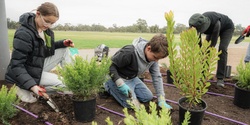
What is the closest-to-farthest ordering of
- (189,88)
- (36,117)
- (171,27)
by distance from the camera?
(171,27) < (189,88) < (36,117)

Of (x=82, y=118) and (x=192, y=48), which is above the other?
(x=192, y=48)

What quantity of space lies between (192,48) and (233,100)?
198 centimetres

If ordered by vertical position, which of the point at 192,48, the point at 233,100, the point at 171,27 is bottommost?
the point at 233,100

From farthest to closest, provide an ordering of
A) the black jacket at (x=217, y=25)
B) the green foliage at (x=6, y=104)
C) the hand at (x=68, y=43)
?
the black jacket at (x=217, y=25) → the hand at (x=68, y=43) → the green foliage at (x=6, y=104)

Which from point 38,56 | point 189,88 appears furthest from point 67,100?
point 189,88

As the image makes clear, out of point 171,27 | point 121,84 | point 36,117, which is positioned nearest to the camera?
point 171,27

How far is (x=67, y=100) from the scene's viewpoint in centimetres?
297

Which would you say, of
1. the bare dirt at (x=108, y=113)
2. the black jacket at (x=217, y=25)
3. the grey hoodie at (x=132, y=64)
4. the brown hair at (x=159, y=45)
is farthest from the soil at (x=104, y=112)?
the black jacket at (x=217, y=25)

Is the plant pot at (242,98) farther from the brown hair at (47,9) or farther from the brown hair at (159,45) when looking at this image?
the brown hair at (47,9)

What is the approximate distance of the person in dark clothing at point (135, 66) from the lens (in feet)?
8.74

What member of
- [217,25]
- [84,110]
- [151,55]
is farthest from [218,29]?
[84,110]

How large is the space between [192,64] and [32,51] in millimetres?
2048

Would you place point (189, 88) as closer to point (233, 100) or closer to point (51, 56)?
point (233, 100)

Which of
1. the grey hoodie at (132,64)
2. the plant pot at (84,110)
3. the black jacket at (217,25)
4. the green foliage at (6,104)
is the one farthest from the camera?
the black jacket at (217,25)
